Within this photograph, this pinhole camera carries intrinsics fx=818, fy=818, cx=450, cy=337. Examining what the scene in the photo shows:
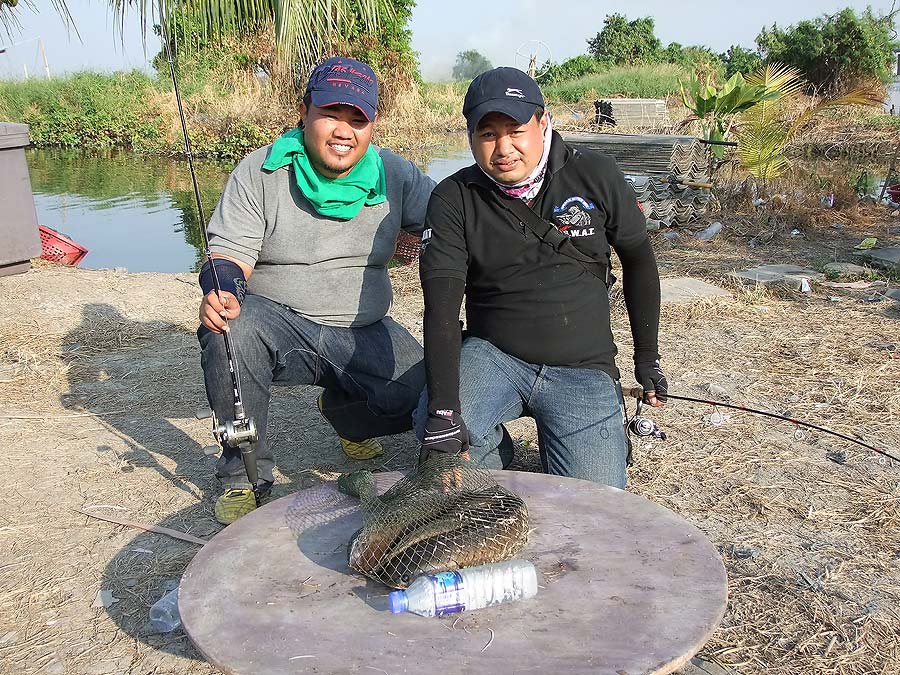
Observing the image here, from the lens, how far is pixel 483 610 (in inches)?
75.7

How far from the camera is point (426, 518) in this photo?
7.06 feet

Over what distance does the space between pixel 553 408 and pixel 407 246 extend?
144 cm

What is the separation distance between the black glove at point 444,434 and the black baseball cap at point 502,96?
0.99 metres

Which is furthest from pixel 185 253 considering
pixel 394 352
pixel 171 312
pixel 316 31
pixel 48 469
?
pixel 394 352

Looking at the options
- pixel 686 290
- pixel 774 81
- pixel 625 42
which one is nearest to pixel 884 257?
pixel 686 290

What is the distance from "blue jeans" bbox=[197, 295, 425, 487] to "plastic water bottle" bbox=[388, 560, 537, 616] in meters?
1.63

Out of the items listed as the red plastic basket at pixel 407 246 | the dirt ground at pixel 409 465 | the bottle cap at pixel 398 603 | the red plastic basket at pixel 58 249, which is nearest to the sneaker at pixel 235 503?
the dirt ground at pixel 409 465

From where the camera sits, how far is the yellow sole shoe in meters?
3.34

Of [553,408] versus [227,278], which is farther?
[227,278]

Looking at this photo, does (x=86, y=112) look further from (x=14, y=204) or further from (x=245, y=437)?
(x=245, y=437)

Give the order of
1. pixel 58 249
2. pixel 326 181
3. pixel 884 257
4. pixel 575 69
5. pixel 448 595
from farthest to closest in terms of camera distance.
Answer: pixel 575 69, pixel 58 249, pixel 884 257, pixel 326 181, pixel 448 595

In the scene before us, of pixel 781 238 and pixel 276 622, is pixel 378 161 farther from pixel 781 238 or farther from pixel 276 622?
pixel 781 238

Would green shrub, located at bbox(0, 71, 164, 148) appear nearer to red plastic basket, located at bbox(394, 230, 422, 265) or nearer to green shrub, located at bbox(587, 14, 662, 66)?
red plastic basket, located at bbox(394, 230, 422, 265)

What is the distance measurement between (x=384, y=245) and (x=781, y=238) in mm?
7120
